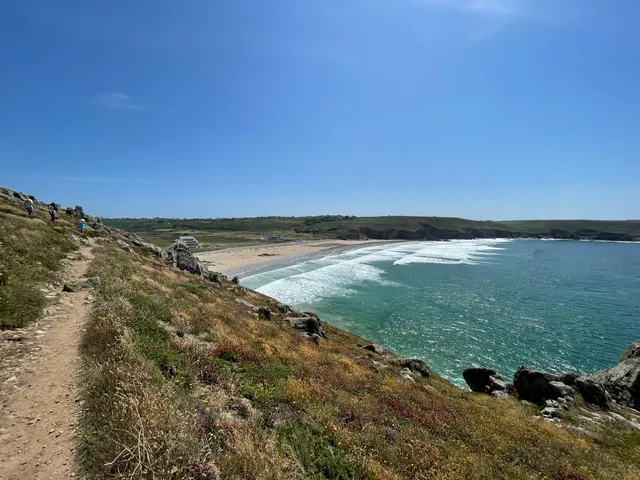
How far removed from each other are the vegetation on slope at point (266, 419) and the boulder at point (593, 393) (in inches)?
146

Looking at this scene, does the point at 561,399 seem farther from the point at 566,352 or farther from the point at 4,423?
the point at 4,423

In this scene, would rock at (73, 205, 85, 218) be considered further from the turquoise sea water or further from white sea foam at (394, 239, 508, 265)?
white sea foam at (394, 239, 508, 265)

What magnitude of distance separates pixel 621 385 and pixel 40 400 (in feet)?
105

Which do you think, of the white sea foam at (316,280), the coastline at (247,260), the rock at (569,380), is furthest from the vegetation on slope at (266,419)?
the coastline at (247,260)

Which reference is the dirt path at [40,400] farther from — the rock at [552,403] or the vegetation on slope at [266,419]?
the rock at [552,403]

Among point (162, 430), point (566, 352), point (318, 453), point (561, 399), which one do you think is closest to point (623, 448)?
point (561, 399)

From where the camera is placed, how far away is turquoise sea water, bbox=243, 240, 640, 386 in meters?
35.4

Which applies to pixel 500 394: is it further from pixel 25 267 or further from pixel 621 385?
pixel 25 267

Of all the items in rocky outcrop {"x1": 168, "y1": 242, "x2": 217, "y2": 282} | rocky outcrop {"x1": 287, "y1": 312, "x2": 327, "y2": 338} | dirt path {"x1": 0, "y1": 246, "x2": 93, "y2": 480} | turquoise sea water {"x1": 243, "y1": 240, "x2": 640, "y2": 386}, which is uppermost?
dirt path {"x1": 0, "y1": 246, "x2": 93, "y2": 480}

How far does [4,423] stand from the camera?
21.3 feet

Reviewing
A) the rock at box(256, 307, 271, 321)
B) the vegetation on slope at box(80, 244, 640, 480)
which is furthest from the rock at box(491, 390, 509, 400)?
the rock at box(256, 307, 271, 321)

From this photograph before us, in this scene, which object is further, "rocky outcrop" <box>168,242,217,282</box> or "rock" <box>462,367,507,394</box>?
"rocky outcrop" <box>168,242,217,282</box>

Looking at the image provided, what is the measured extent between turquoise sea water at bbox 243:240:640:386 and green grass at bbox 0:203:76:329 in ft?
102

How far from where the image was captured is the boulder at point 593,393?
64.2 feet
